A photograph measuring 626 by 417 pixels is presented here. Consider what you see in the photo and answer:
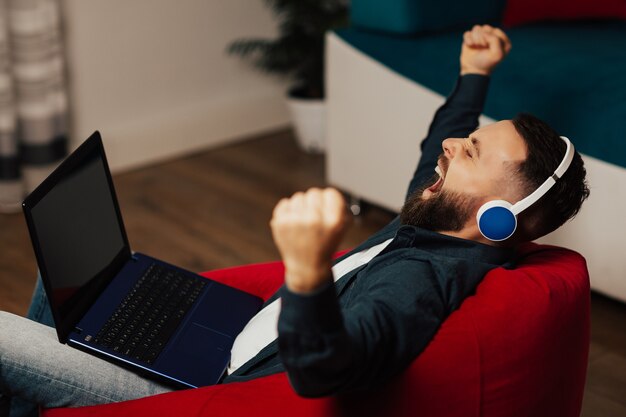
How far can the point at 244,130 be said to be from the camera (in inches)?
144

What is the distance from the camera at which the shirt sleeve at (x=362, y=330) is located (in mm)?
983

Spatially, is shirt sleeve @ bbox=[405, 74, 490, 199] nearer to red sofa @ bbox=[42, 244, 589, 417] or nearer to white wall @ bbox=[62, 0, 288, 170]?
red sofa @ bbox=[42, 244, 589, 417]

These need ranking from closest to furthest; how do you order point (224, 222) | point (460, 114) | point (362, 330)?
point (362, 330) < point (460, 114) < point (224, 222)

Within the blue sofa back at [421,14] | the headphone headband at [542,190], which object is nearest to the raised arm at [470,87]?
the headphone headband at [542,190]

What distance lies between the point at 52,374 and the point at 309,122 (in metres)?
2.19

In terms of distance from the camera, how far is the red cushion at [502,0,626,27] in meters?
2.76

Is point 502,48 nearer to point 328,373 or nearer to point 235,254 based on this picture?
point 328,373

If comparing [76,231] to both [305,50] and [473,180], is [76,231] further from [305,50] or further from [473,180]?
[305,50]

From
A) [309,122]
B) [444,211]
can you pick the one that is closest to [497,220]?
[444,211]

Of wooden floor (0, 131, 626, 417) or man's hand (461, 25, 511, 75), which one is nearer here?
man's hand (461, 25, 511, 75)

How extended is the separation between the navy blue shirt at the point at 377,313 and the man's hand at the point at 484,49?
1.34 feet

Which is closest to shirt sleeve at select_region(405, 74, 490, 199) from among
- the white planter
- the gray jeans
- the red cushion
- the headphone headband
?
the headphone headband

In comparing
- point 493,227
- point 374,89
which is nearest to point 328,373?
point 493,227

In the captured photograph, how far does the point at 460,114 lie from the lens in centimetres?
177
